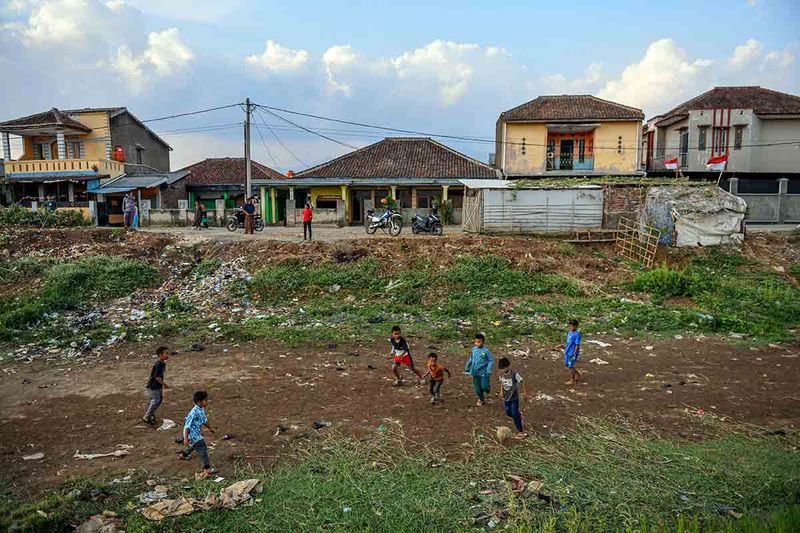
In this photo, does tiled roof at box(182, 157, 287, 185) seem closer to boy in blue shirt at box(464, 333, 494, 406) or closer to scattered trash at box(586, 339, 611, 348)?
scattered trash at box(586, 339, 611, 348)

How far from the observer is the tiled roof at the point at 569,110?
1097 inches

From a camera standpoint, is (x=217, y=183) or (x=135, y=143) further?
(x=217, y=183)

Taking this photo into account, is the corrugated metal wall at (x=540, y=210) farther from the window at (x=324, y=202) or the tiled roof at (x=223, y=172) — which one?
the tiled roof at (x=223, y=172)

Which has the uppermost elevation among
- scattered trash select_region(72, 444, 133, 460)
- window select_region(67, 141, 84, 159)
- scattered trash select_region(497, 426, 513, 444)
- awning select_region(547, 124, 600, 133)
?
awning select_region(547, 124, 600, 133)

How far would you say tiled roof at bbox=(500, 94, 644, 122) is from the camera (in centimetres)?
2788

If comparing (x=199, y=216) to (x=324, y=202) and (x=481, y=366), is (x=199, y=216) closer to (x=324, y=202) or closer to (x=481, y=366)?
(x=324, y=202)

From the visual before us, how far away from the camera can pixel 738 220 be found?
58.0 ft

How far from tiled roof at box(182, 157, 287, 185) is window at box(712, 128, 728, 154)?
2338 centimetres

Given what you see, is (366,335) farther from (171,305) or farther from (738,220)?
(738,220)

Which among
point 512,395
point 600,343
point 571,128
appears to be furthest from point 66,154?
point 512,395

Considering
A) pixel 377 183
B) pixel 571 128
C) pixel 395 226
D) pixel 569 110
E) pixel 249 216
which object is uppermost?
pixel 569 110

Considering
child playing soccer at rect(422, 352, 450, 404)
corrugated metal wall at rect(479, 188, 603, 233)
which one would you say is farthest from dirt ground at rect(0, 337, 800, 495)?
corrugated metal wall at rect(479, 188, 603, 233)

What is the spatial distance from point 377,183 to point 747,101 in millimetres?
19024

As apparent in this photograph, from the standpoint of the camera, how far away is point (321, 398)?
332 inches
